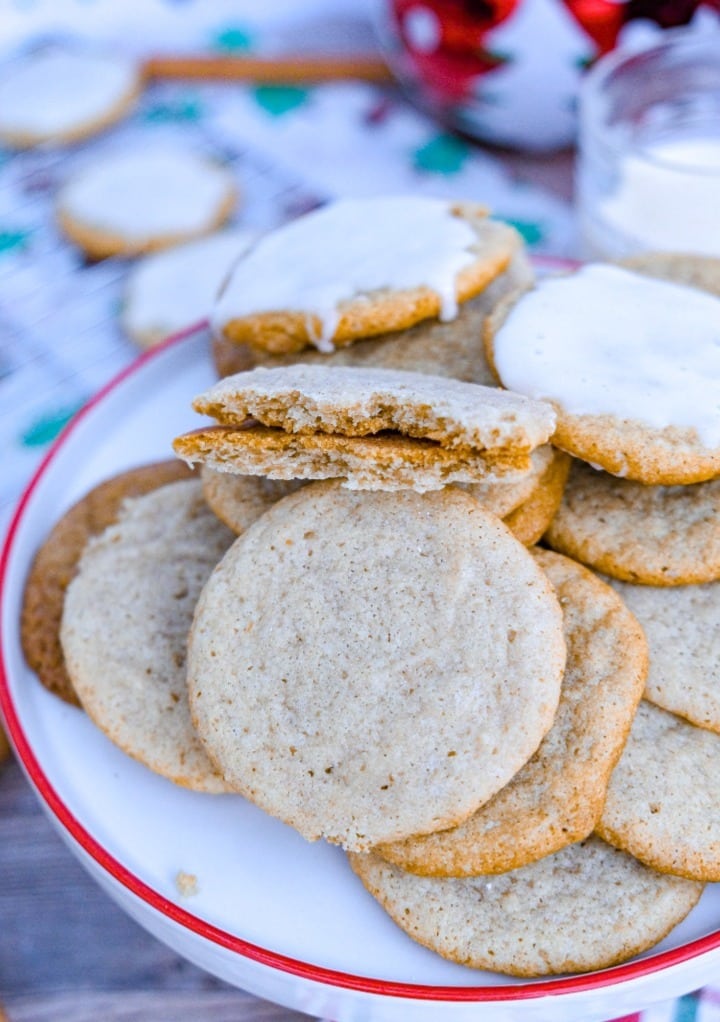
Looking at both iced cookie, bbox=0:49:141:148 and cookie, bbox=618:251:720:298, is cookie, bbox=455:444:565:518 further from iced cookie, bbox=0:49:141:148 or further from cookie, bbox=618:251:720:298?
iced cookie, bbox=0:49:141:148

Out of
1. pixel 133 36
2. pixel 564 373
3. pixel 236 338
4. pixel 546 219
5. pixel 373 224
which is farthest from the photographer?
pixel 133 36

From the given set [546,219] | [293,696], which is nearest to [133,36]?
[546,219]

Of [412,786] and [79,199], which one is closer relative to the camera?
[412,786]

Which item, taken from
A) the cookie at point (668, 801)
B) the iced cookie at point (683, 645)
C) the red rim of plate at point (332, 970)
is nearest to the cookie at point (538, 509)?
the iced cookie at point (683, 645)

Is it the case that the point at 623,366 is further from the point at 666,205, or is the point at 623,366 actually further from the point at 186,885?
the point at 666,205

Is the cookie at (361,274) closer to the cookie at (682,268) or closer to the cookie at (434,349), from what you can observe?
the cookie at (434,349)

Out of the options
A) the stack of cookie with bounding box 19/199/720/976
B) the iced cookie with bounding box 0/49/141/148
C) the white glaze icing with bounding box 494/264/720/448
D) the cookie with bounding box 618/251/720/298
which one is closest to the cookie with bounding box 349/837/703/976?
the stack of cookie with bounding box 19/199/720/976

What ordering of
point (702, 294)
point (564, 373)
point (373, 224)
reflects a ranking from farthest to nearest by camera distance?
point (373, 224) < point (702, 294) < point (564, 373)

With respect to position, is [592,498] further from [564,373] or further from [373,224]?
[373,224]
